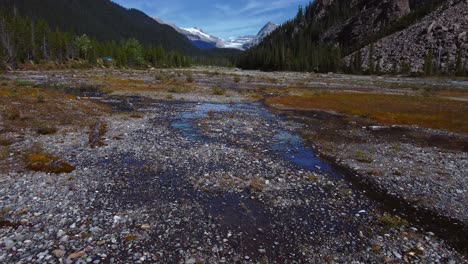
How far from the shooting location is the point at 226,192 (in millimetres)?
13539

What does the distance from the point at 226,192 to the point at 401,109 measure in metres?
34.9

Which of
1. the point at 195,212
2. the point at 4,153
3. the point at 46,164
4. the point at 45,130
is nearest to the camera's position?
Result: the point at 195,212

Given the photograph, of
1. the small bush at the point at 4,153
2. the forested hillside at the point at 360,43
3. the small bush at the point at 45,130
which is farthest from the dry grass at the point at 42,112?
the forested hillside at the point at 360,43

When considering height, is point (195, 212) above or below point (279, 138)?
below

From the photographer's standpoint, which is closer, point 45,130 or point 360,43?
point 45,130

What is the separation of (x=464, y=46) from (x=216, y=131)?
12819cm

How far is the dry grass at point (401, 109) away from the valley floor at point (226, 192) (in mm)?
4127

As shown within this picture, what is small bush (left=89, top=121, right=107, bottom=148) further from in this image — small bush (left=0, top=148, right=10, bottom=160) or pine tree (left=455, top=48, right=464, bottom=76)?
pine tree (left=455, top=48, right=464, bottom=76)

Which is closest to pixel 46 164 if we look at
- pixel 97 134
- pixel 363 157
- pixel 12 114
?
pixel 97 134

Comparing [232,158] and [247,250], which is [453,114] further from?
[247,250]

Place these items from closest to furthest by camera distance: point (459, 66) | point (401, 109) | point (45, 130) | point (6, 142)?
point (6, 142) → point (45, 130) → point (401, 109) → point (459, 66)

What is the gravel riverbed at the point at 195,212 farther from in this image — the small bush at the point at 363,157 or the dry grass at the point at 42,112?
the dry grass at the point at 42,112

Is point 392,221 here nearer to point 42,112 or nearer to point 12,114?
point 12,114

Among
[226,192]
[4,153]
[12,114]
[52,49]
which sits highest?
[52,49]
